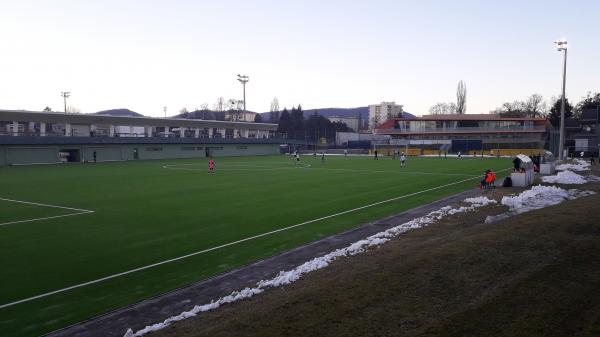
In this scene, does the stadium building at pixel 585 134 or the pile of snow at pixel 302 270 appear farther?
the stadium building at pixel 585 134

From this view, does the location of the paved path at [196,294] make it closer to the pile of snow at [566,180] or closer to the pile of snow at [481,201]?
the pile of snow at [481,201]

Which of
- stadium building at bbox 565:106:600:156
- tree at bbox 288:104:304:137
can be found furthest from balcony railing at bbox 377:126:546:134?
tree at bbox 288:104:304:137

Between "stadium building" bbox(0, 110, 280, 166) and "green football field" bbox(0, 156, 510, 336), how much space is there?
111ft

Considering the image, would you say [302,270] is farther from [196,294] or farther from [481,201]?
[481,201]

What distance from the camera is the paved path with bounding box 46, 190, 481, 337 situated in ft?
27.2

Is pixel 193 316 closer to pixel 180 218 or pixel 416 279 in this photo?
pixel 416 279

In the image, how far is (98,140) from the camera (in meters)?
68.4

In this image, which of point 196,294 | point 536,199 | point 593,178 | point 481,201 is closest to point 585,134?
point 593,178

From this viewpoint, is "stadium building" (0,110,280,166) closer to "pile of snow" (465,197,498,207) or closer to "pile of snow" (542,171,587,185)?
"pile of snow" (465,197,498,207)

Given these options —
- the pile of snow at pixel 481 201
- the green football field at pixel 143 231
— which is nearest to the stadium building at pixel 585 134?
the green football field at pixel 143 231

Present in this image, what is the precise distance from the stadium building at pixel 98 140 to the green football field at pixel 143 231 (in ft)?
111

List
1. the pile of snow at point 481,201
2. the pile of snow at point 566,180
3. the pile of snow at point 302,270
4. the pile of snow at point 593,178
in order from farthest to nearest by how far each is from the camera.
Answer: the pile of snow at point 593,178 → the pile of snow at point 566,180 → the pile of snow at point 481,201 → the pile of snow at point 302,270

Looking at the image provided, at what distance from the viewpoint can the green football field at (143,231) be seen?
10195 millimetres

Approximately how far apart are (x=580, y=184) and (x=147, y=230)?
24.4 meters
